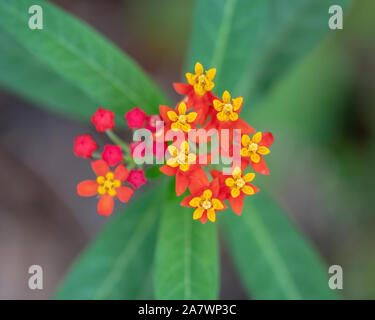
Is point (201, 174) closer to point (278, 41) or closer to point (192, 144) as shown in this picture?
point (192, 144)

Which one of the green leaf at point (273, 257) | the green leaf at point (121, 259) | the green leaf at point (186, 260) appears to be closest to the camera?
the green leaf at point (186, 260)

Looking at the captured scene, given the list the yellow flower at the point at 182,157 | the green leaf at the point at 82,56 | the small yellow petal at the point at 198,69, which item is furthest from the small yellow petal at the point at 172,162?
the green leaf at the point at 82,56

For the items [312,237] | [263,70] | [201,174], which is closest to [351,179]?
[312,237]

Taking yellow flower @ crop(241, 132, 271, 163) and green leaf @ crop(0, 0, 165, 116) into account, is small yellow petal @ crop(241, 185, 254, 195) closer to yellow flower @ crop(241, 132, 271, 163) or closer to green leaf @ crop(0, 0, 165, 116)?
yellow flower @ crop(241, 132, 271, 163)

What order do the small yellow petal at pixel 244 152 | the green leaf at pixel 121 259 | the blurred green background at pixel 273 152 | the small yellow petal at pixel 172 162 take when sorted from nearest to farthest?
the small yellow petal at pixel 172 162 < the small yellow petal at pixel 244 152 < the green leaf at pixel 121 259 < the blurred green background at pixel 273 152

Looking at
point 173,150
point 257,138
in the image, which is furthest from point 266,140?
point 173,150

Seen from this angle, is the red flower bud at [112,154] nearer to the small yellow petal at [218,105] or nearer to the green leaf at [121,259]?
the small yellow petal at [218,105]
